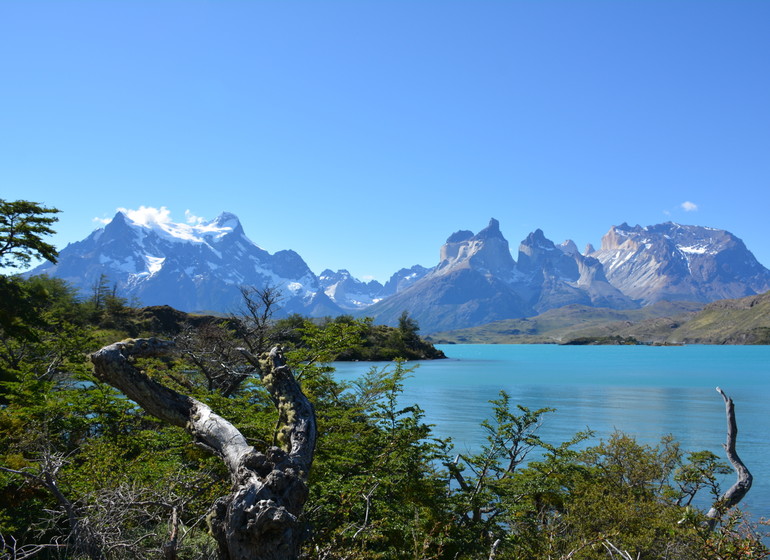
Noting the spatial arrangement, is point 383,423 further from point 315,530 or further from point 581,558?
point 315,530

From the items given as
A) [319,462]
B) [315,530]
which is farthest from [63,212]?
[315,530]

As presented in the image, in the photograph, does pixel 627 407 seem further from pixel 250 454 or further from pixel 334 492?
pixel 250 454

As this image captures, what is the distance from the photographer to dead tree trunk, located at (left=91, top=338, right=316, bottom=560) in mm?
3938

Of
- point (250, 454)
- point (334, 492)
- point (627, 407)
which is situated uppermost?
point (250, 454)

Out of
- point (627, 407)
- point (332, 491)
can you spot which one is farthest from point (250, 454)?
point (627, 407)

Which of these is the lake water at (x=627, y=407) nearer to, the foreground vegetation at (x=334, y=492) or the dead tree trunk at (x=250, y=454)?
the foreground vegetation at (x=334, y=492)

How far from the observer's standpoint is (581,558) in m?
8.45

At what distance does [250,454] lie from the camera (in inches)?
174

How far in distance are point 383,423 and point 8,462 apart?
7537 mm

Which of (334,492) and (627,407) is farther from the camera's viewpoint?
(627,407)

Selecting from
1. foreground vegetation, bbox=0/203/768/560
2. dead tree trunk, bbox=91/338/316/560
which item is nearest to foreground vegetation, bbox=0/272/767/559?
foreground vegetation, bbox=0/203/768/560

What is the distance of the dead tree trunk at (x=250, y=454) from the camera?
12.9 ft

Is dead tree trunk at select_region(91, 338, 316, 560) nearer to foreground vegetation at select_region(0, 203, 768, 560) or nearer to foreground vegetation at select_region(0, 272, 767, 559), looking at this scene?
foreground vegetation at select_region(0, 203, 768, 560)

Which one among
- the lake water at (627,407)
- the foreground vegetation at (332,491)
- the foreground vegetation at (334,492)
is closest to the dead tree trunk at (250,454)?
the foreground vegetation at (332,491)
